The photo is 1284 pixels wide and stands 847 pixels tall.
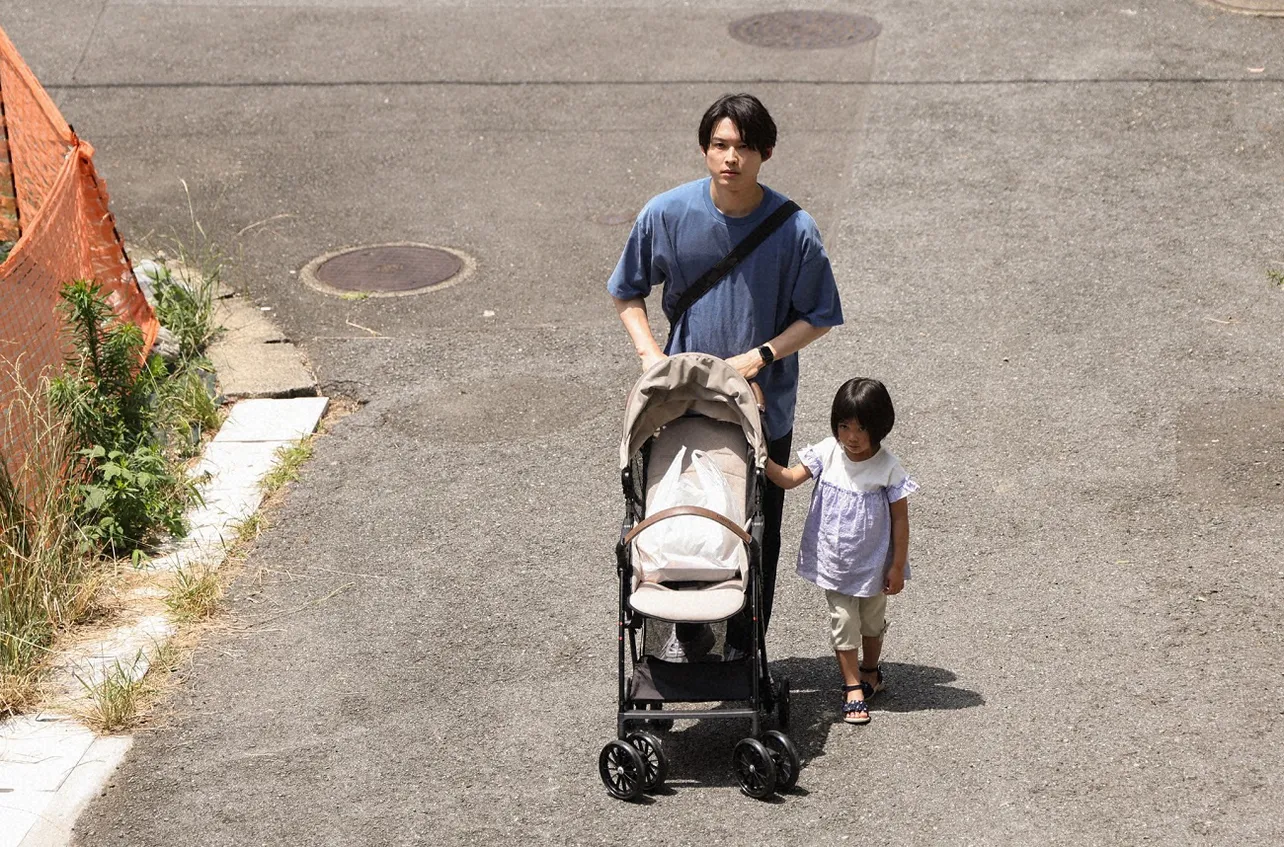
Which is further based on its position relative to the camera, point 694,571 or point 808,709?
point 808,709

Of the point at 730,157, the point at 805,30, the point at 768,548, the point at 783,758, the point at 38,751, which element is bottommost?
the point at 38,751

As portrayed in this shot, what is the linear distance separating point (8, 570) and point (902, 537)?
3.56 m

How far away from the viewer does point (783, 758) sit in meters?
4.80

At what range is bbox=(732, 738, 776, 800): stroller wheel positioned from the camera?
4.74 meters

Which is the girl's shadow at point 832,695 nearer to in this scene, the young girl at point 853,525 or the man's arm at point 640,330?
the young girl at point 853,525

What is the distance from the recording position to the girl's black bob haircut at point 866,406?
476cm

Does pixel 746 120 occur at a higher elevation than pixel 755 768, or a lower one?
higher

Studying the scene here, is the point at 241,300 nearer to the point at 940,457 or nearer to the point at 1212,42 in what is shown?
the point at 940,457

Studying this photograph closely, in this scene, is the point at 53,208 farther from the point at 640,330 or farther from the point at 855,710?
the point at 855,710

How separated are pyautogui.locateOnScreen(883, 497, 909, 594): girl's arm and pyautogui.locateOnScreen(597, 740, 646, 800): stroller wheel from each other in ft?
3.45

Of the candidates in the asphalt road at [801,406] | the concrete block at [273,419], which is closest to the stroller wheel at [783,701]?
the asphalt road at [801,406]

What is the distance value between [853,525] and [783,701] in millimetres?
663

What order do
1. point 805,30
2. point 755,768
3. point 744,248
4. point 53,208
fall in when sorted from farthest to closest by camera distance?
point 805,30 < point 53,208 < point 744,248 < point 755,768

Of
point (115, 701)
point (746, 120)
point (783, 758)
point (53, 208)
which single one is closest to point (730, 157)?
point (746, 120)
